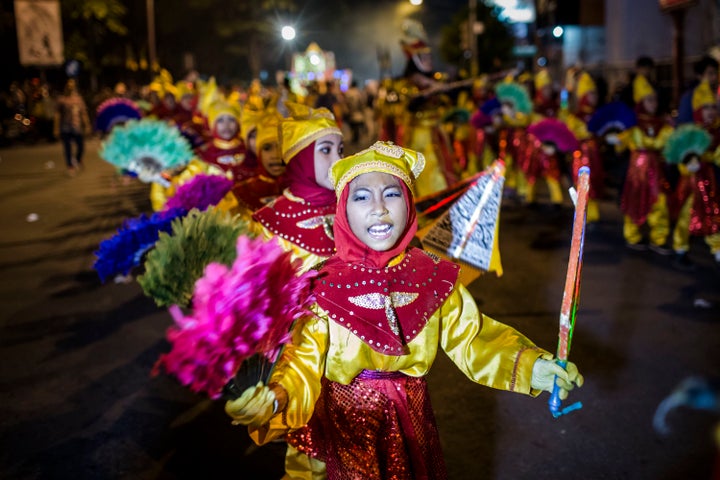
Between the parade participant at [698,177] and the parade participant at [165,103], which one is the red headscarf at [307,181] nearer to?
the parade participant at [698,177]

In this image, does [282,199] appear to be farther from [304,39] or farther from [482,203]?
[304,39]

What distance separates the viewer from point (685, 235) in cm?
793

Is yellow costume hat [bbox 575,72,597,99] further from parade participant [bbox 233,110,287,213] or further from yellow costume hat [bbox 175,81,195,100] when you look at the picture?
yellow costume hat [bbox 175,81,195,100]

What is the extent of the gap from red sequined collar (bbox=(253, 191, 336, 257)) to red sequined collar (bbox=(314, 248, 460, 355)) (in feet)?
3.89

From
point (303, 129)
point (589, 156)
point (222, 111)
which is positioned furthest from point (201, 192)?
point (589, 156)

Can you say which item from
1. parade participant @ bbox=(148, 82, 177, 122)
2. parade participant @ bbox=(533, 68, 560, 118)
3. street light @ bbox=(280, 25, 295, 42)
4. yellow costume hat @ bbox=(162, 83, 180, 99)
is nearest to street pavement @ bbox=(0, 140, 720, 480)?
parade participant @ bbox=(533, 68, 560, 118)

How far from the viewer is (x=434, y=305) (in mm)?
2643

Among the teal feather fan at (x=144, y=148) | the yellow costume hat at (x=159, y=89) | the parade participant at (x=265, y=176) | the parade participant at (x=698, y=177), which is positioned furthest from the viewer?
the yellow costume hat at (x=159, y=89)

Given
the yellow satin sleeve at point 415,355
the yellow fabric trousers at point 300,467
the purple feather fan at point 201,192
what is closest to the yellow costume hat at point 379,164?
the yellow satin sleeve at point 415,355

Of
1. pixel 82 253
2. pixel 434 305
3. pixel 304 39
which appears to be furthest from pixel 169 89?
pixel 304 39

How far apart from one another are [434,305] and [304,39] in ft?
254

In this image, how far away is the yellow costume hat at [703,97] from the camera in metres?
7.95

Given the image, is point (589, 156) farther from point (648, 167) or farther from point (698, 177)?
point (698, 177)

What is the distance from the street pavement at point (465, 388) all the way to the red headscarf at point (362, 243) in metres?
1.61
